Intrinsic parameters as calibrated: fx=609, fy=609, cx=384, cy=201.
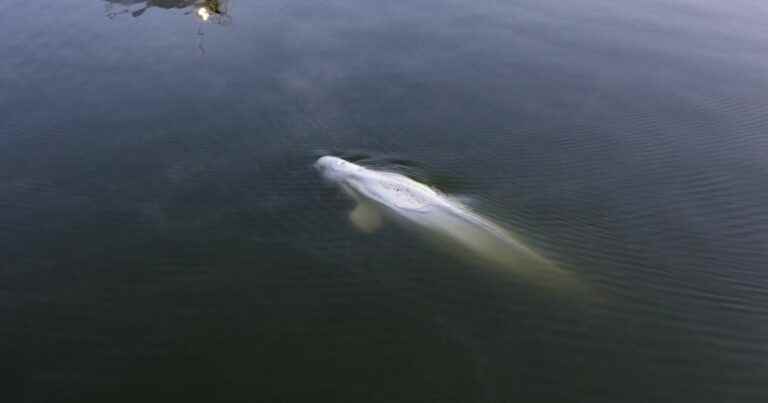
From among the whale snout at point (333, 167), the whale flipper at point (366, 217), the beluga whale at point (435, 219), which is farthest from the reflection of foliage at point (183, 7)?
the whale flipper at point (366, 217)

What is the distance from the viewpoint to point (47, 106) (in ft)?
67.0

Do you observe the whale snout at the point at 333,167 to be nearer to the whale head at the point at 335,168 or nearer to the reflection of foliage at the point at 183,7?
the whale head at the point at 335,168

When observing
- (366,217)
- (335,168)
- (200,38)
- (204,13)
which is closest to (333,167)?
(335,168)

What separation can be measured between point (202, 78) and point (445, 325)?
1421 cm

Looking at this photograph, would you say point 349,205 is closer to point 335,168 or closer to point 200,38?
point 335,168

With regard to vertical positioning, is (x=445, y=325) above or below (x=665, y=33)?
below

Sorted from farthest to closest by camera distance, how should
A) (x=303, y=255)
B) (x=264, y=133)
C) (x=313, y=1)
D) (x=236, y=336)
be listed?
(x=313, y=1), (x=264, y=133), (x=303, y=255), (x=236, y=336)

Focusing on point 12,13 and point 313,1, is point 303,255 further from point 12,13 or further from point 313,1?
point 12,13

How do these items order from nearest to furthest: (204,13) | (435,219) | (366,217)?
(435,219), (366,217), (204,13)

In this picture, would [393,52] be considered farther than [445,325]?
Yes

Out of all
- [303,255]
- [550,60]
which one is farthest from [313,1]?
[303,255]

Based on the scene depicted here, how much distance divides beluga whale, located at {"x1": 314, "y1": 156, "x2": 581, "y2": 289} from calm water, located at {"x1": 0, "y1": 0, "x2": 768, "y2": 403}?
1.50 feet

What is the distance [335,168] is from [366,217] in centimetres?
212

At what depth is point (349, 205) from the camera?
56.1ft
